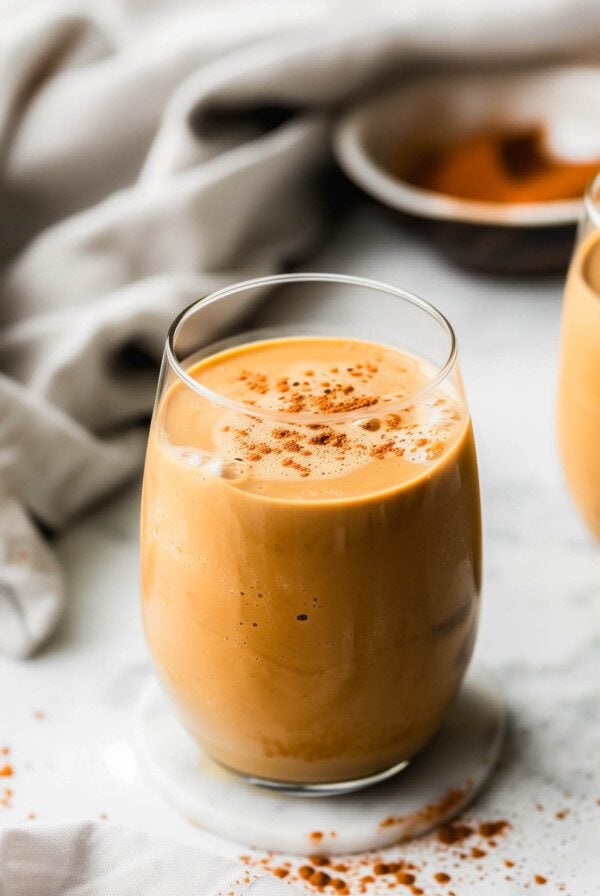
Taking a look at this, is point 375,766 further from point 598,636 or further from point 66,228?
point 66,228

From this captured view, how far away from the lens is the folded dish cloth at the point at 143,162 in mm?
1261

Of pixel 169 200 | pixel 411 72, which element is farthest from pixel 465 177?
pixel 169 200

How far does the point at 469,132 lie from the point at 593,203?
2.23 feet

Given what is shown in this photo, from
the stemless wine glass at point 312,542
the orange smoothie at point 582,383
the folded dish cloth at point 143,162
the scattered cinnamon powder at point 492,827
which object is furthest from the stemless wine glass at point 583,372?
the folded dish cloth at point 143,162

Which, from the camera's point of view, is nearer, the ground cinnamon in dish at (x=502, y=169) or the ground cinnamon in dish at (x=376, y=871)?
the ground cinnamon in dish at (x=376, y=871)

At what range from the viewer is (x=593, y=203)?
105 centimetres

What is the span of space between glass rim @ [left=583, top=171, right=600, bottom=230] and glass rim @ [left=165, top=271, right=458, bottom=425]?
0.24 meters

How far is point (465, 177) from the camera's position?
1.61 metres

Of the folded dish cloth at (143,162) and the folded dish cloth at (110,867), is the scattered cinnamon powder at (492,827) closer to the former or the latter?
the folded dish cloth at (110,867)

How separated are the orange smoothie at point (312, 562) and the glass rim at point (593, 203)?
0.25 m

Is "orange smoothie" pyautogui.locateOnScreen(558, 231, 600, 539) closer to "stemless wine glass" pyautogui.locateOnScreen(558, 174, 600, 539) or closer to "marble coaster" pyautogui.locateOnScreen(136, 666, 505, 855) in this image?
"stemless wine glass" pyautogui.locateOnScreen(558, 174, 600, 539)

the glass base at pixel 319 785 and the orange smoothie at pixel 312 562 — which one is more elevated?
the orange smoothie at pixel 312 562

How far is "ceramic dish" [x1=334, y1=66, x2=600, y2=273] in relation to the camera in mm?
1464

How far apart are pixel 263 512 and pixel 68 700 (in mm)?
344
